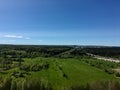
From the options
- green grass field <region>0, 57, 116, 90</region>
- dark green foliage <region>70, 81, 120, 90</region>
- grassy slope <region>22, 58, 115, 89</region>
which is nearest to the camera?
dark green foliage <region>70, 81, 120, 90</region>

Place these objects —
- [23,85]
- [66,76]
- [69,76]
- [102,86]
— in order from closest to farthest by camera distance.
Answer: [102,86] → [23,85] → [66,76] → [69,76]

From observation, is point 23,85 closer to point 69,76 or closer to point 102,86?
point 102,86

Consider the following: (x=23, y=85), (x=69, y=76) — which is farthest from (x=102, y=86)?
(x=69, y=76)

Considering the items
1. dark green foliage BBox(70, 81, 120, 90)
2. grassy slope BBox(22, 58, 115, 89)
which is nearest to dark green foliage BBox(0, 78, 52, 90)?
dark green foliage BBox(70, 81, 120, 90)

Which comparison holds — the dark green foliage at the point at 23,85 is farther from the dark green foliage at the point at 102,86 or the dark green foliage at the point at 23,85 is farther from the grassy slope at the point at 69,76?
the grassy slope at the point at 69,76

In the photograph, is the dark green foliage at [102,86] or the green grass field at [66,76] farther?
the green grass field at [66,76]

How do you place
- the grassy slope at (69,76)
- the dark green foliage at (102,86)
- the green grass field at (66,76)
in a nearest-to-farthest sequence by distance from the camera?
the dark green foliage at (102,86) → the green grass field at (66,76) → the grassy slope at (69,76)

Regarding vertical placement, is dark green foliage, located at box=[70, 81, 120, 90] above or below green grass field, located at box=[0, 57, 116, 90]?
above

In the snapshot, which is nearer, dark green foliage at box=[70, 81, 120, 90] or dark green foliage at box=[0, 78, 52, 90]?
dark green foliage at box=[70, 81, 120, 90]

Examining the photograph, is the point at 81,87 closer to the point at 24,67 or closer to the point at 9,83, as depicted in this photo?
the point at 9,83

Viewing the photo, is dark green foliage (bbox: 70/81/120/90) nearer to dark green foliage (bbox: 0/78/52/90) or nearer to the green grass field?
the green grass field

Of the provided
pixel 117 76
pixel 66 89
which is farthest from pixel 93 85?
pixel 117 76

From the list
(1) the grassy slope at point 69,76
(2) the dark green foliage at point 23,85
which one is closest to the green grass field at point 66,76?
(1) the grassy slope at point 69,76
